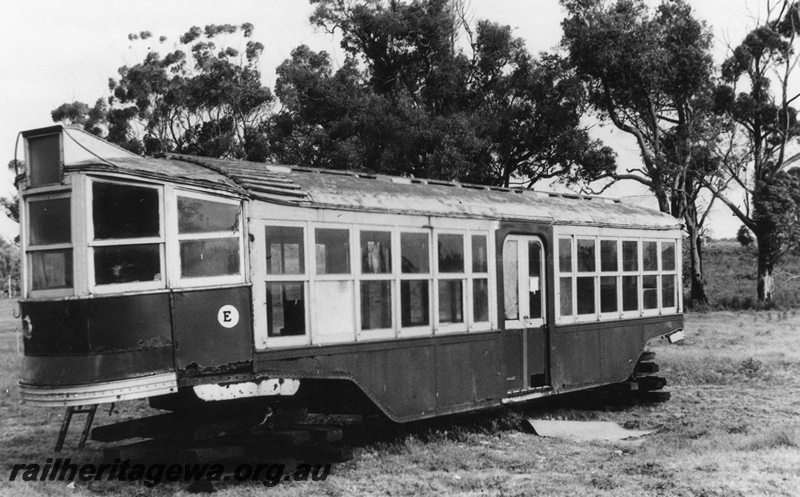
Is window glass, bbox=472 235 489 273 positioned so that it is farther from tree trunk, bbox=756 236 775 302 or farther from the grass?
tree trunk, bbox=756 236 775 302

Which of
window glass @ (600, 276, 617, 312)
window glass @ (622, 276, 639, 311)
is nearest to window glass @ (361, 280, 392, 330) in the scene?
window glass @ (600, 276, 617, 312)

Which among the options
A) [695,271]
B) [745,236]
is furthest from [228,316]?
[745,236]

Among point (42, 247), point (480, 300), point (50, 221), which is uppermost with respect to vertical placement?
point (50, 221)

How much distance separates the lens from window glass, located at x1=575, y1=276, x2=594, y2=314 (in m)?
11.5

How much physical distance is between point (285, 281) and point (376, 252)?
1278 millimetres

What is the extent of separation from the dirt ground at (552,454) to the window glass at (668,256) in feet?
6.72

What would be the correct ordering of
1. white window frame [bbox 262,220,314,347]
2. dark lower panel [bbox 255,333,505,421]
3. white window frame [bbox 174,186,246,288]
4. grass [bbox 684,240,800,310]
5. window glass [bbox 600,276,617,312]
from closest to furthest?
white window frame [bbox 174,186,246,288]
white window frame [bbox 262,220,314,347]
dark lower panel [bbox 255,333,505,421]
window glass [bbox 600,276,617,312]
grass [bbox 684,240,800,310]

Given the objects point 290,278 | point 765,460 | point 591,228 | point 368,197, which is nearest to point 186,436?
point 290,278

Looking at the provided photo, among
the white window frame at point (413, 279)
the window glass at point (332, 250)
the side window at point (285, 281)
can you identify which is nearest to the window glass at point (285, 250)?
the side window at point (285, 281)

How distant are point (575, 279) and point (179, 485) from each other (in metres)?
6.26

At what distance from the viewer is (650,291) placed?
12.8 metres

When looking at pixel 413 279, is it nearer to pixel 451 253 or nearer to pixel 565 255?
pixel 451 253

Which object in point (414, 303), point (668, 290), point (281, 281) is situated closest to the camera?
point (281, 281)

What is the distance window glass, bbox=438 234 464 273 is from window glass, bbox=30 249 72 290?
13.6 feet
